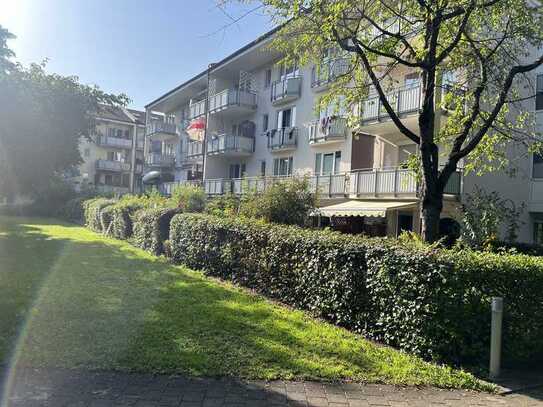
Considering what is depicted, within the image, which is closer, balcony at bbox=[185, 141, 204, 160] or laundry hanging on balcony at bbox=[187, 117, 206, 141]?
laundry hanging on balcony at bbox=[187, 117, 206, 141]

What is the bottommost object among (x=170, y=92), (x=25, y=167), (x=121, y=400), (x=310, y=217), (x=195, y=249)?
(x=121, y=400)

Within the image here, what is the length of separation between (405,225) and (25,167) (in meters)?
23.4

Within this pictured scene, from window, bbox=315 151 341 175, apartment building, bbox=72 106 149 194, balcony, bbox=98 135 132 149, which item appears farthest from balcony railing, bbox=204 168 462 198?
balcony, bbox=98 135 132 149

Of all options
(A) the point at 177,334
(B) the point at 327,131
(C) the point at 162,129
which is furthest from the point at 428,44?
(C) the point at 162,129

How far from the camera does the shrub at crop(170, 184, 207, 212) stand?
17812mm

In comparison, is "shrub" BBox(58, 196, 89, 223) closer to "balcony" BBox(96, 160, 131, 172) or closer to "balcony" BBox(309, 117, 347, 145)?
"balcony" BBox(309, 117, 347, 145)

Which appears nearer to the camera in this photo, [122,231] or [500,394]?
[500,394]

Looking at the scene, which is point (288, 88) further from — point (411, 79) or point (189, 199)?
point (189, 199)

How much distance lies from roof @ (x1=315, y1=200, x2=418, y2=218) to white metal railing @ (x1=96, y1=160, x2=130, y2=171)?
168 feet

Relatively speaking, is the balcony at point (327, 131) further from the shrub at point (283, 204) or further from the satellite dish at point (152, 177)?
the satellite dish at point (152, 177)

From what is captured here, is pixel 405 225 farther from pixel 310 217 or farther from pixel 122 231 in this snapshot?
pixel 122 231

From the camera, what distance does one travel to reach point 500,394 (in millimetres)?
5488

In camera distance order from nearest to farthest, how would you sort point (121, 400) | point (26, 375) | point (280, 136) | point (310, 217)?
1. point (121, 400)
2. point (26, 375)
3. point (310, 217)
4. point (280, 136)

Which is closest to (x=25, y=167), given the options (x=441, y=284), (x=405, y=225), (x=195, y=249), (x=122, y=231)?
(x=122, y=231)
